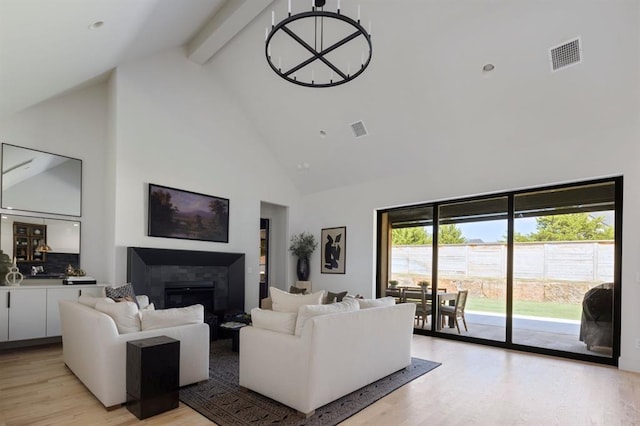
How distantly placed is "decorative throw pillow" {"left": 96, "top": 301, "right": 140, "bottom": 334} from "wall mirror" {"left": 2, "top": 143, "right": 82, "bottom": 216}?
→ 313cm

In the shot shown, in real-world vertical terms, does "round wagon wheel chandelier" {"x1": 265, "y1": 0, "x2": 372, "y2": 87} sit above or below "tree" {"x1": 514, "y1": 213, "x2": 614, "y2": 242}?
above

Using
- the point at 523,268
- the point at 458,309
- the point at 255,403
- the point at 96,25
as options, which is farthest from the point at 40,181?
the point at 523,268

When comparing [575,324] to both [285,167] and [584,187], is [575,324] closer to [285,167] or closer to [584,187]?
[584,187]

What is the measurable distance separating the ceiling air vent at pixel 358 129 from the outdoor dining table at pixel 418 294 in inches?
→ 119

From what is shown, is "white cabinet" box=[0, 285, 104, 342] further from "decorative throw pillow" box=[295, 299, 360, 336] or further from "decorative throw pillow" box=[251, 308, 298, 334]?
"decorative throw pillow" box=[295, 299, 360, 336]

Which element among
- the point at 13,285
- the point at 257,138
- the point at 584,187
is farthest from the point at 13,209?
the point at 584,187

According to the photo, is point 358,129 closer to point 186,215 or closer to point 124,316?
point 186,215

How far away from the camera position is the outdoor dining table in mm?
6324

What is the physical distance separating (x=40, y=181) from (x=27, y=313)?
1.93 m

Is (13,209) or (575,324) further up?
(13,209)

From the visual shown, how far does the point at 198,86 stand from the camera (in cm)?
695

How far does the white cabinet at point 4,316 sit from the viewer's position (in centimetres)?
473

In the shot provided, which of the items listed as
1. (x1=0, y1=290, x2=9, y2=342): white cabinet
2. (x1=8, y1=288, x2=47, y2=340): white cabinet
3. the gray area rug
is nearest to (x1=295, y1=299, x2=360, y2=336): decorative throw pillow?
the gray area rug

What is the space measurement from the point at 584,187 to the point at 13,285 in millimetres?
8005
